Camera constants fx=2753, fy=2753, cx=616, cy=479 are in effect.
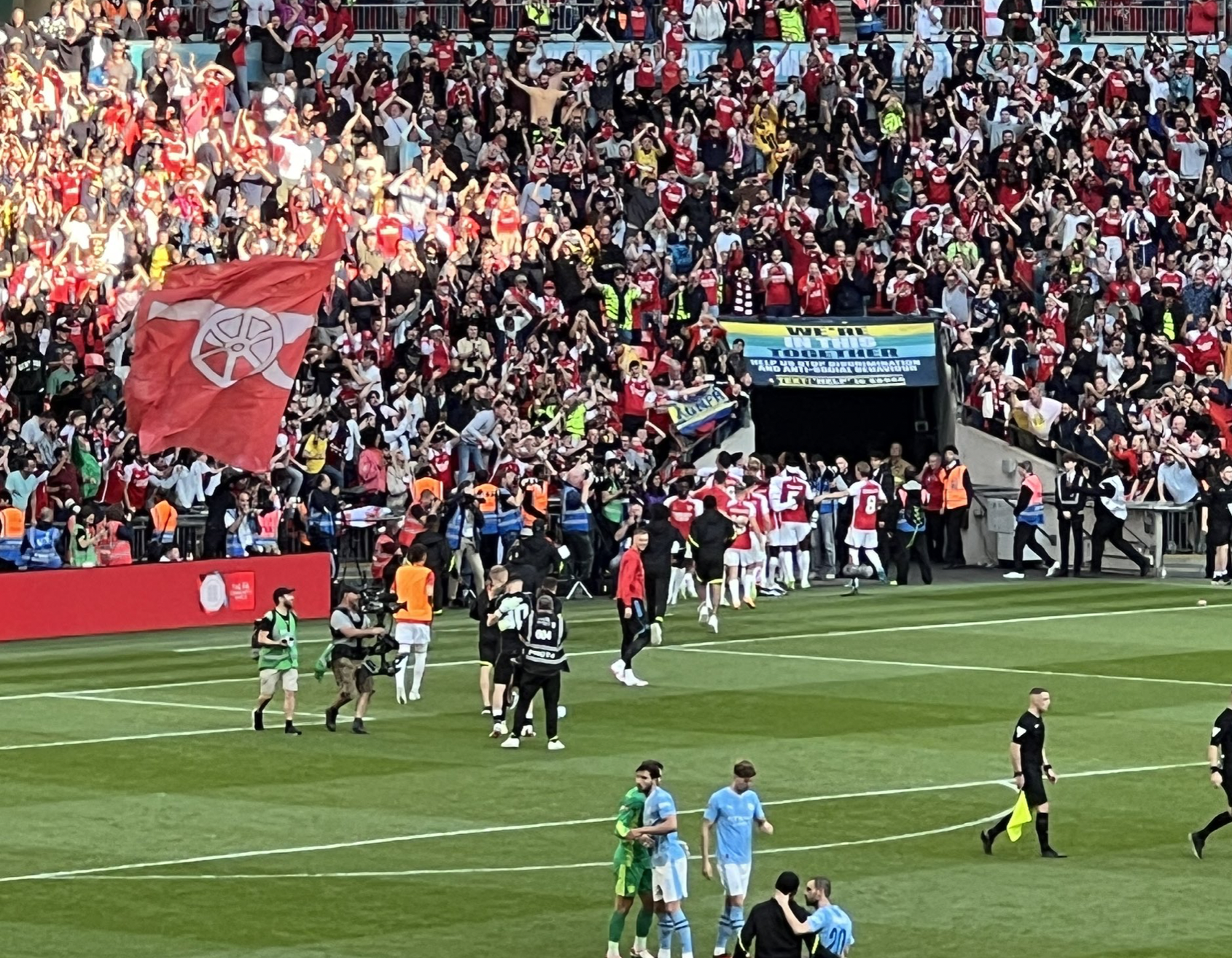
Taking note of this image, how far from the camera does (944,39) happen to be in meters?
54.0

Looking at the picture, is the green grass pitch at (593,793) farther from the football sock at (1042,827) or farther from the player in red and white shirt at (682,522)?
the player in red and white shirt at (682,522)

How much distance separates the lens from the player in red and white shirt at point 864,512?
136 ft

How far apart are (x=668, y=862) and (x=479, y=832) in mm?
4996

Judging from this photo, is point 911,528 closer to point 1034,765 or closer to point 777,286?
point 777,286

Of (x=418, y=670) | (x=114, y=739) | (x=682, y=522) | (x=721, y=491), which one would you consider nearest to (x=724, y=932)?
(x=114, y=739)

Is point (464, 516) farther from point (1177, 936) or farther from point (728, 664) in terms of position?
point (1177, 936)

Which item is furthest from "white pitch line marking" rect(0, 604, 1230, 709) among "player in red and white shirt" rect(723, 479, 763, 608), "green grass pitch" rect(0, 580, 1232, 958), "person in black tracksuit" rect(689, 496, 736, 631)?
"player in red and white shirt" rect(723, 479, 763, 608)

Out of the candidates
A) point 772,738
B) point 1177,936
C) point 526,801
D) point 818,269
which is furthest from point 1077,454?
point 1177,936

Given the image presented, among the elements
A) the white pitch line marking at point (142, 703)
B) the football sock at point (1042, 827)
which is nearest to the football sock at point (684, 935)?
the football sock at point (1042, 827)

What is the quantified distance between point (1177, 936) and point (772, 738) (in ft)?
30.1

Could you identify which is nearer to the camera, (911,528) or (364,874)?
(364,874)

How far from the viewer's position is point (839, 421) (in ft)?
162

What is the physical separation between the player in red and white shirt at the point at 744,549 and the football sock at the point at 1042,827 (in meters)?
16.9

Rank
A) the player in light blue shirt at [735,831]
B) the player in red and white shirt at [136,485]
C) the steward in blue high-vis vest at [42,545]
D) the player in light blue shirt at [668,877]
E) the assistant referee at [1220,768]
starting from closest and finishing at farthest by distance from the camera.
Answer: the player in light blue shirt at [668,877]
the player in light blue shirt at [735,831]
the assistant referee at [1220,768]
the steward in blue high-vis vest at [42,545]
the player in red and white shirt at [136,485]
